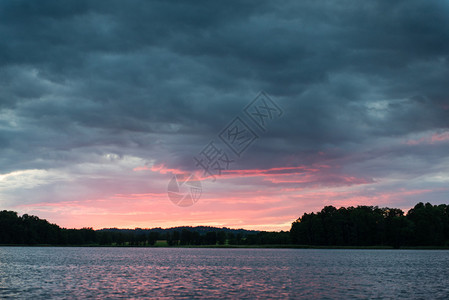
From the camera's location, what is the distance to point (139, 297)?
47.1 m

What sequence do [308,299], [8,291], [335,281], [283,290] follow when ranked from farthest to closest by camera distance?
[335,281] → [283,290] → [8,291] → [308,299]

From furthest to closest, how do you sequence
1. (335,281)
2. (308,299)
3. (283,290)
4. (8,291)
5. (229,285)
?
(335,281)
(229,285)
(283,290)
(8,291)
(308,299)

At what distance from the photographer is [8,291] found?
49625 millimetres

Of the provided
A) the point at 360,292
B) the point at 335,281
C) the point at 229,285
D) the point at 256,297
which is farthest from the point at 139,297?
the point at 335,281

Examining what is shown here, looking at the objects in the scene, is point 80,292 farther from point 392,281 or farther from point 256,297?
point 392,281

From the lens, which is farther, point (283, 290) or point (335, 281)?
point (335, 281)

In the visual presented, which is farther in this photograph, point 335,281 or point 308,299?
point 335,281

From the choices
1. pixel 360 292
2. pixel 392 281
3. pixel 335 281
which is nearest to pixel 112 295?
pixel 360 292

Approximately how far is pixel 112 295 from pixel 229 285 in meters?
17.3

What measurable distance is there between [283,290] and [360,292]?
9095 mm

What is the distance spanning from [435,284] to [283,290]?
23833mm

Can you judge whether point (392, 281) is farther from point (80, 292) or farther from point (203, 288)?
point (80, 292)

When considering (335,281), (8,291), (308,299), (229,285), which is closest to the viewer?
(308,299)

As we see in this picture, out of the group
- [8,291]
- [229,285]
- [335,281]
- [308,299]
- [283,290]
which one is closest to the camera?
[308,299]
